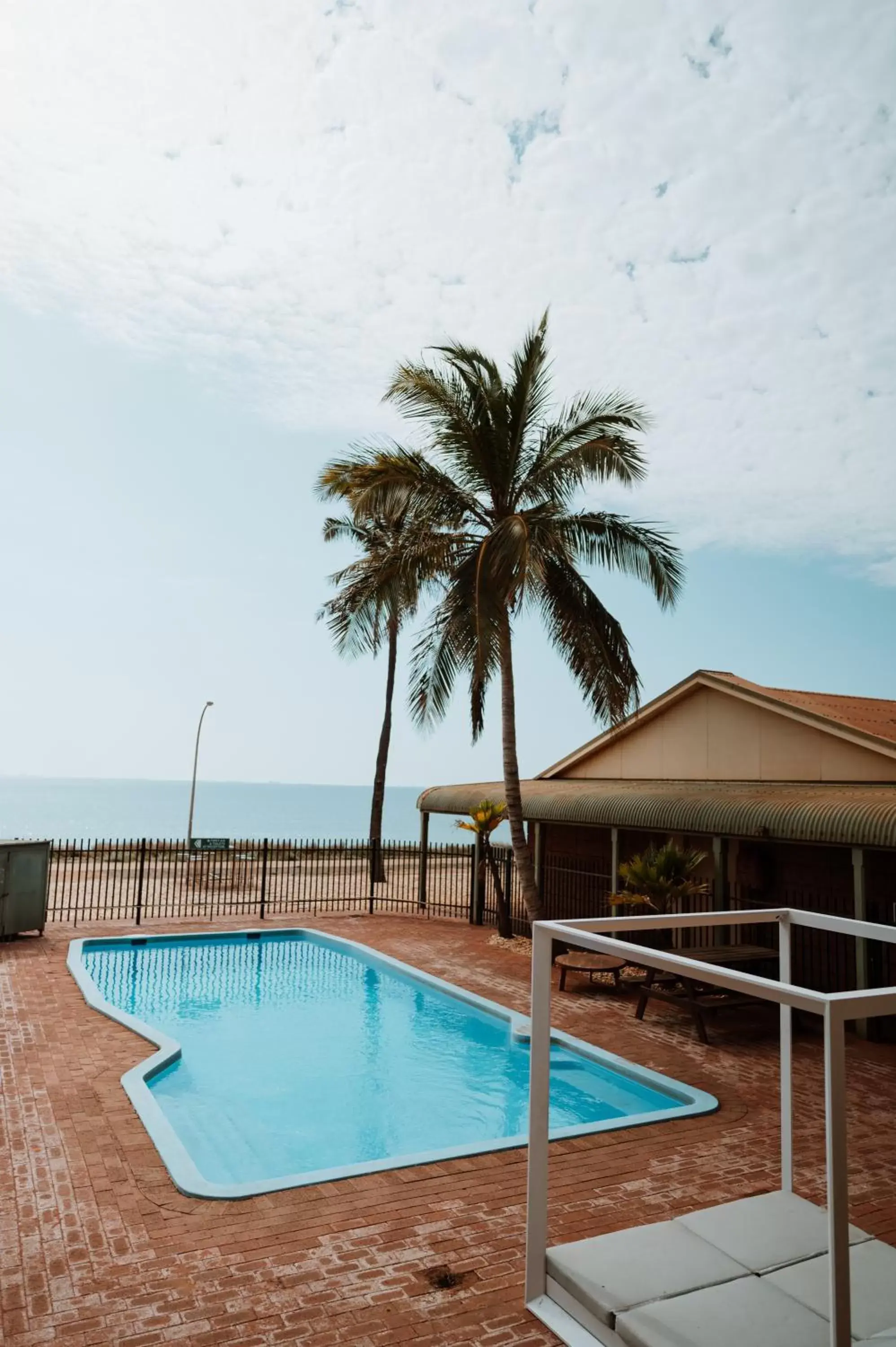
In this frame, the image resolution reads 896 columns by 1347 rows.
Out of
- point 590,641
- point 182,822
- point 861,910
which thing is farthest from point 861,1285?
point 182,822

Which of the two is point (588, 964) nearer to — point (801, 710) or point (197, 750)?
point (801, 710)

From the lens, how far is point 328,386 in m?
19.5

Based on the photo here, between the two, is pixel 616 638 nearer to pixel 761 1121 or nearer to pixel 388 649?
pixel 761 1121

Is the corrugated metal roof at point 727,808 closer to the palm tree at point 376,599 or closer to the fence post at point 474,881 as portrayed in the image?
the fence post at point 474,881

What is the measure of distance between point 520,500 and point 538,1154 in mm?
12748

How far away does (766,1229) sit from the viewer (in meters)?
5.15

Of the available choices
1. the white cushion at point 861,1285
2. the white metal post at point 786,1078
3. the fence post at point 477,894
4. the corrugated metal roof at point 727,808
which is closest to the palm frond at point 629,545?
the corrugated metal roof at point 727,808

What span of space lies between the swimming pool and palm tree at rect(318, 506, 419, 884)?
6.45 meters

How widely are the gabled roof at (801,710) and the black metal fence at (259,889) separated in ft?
12.8

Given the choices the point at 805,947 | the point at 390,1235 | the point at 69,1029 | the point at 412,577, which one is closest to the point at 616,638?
the point at 412,577

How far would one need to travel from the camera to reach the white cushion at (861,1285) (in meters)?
4.23

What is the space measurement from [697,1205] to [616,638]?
1080 centimetres

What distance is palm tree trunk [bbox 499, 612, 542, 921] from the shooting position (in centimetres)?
1588

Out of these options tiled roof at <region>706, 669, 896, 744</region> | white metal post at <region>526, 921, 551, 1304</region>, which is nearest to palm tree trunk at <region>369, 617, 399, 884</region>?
tiled roof at <region>706, 669, 896, 744</region>
